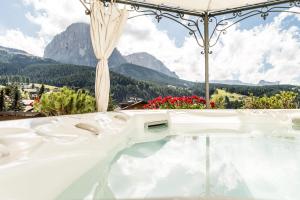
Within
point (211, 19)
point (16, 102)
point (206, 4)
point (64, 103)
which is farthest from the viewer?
point (211, 19)

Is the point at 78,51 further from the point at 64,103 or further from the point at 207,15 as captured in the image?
the point at 64,103

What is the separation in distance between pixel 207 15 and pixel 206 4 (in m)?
0.26

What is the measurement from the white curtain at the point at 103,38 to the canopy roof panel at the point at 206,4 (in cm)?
107

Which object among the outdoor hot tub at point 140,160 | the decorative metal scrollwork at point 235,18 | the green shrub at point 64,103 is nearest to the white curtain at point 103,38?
the green shrub at point 64,103

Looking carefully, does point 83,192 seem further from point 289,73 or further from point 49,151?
point 289,73

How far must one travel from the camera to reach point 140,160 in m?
2.23

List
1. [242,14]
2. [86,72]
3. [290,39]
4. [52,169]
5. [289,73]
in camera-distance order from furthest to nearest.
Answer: [290,39]
[289,73]
[86,72]
[242,14]
[52,169]

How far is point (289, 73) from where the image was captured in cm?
1189

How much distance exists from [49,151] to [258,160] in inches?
63.0

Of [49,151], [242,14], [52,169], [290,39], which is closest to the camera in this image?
[52,169]

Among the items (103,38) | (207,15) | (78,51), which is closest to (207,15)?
(207,15)

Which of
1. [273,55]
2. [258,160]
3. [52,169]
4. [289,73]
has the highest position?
[273,55]

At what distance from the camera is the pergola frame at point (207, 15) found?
4543 mm

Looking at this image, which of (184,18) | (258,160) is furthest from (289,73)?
(258,160)
